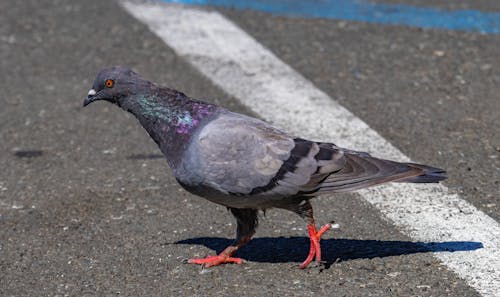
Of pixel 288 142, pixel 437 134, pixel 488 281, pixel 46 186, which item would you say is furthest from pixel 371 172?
pixel 46 186

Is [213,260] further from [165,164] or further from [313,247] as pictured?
[165,164]

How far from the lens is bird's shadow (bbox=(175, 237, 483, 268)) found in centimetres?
477

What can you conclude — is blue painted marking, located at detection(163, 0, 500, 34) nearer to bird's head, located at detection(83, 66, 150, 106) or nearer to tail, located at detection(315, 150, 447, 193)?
tail, located at detection(315, 150, 447, 193)

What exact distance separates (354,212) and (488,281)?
3.45 ft

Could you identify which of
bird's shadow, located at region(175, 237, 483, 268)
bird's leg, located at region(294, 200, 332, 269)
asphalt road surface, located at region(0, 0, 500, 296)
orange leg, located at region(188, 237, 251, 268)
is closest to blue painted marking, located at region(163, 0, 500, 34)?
asphalt road surface, located at region(0, 0, 500, 296)

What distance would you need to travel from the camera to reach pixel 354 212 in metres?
5.29

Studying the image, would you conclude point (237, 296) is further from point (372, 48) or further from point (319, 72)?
point (372, 48)

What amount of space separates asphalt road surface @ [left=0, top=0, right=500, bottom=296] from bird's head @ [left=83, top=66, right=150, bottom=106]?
0.76 metres

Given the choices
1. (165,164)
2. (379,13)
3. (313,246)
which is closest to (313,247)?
(313,246)

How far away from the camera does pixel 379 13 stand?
28.0 feet

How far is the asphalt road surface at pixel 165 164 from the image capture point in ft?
15.2

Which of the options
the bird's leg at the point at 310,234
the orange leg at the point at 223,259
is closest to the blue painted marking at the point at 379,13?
the bird's leg at the point at 310,234

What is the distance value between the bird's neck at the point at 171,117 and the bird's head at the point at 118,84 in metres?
0.07

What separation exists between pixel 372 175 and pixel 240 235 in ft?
2.37
